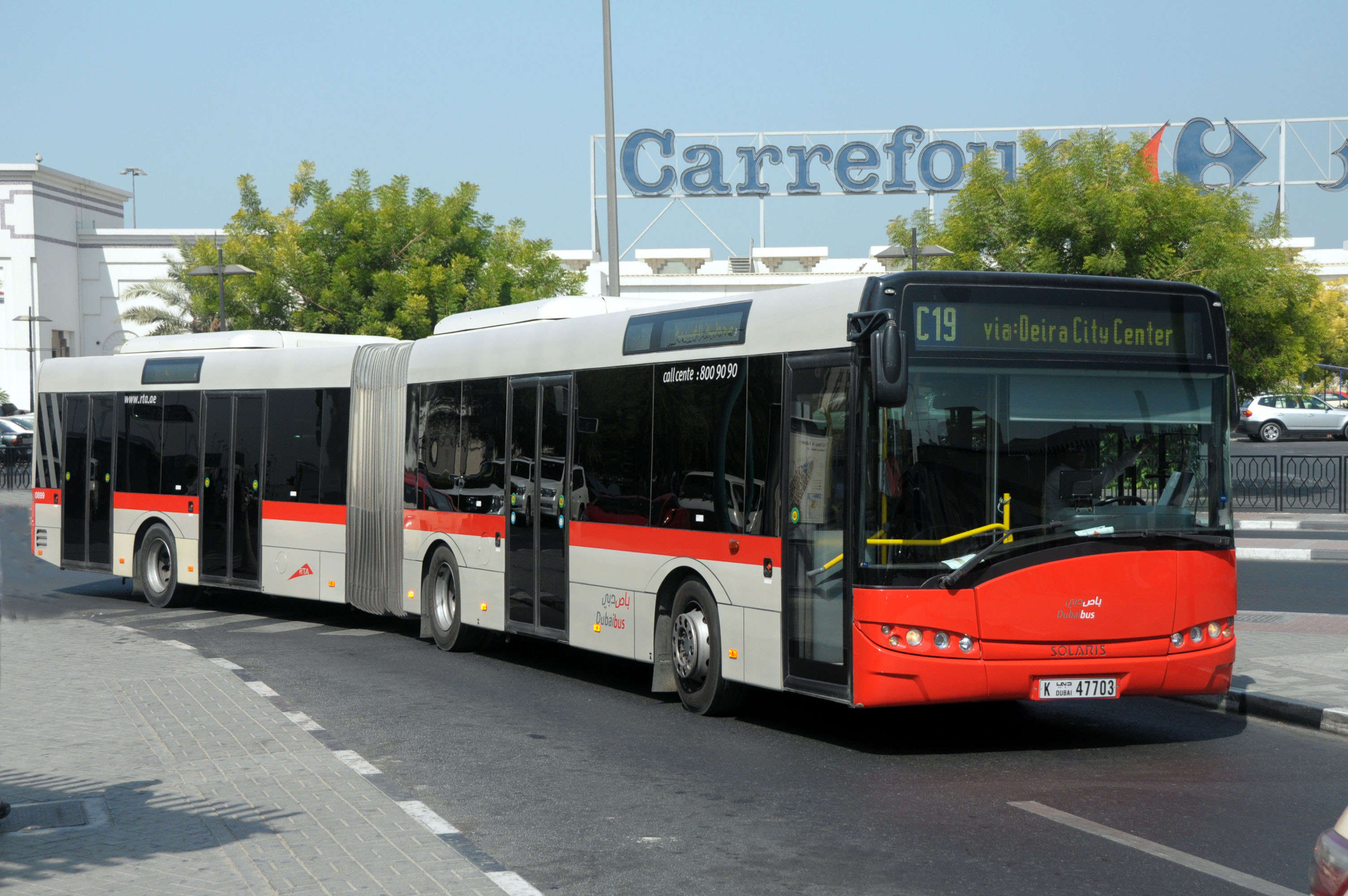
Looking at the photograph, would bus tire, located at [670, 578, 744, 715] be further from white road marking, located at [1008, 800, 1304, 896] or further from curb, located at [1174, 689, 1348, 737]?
curb, located at [1174, 689, 1348, 737]

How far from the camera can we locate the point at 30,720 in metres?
9.80

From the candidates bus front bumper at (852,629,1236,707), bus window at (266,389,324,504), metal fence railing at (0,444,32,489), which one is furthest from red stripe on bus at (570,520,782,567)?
metal fence railing at (0,444,32,489)

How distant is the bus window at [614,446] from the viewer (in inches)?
425

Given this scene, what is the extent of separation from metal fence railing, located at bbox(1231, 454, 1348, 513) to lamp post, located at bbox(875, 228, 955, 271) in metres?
8.56

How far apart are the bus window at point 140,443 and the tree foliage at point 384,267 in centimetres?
1599

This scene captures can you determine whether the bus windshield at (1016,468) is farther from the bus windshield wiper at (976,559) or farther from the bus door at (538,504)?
the bus door at (538,504)

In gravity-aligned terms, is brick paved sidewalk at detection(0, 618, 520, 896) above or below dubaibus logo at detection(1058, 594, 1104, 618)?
below

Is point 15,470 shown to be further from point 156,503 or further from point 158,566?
point 156,503

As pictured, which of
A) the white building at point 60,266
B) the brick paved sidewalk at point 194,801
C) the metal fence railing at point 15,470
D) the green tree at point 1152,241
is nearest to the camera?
the brick paved sidewalk at point 194,801

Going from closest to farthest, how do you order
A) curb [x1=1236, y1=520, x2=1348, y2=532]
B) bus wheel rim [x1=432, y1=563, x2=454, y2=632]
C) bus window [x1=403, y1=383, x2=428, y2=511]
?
bus wheel rim [x1=432, y1=563, x2=454, y2=632], bus window [x1=403, y1=383, x2=428, y2=511], curb [x1=1236, y1=520, x2=1348, y2=532]

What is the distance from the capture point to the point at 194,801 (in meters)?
7.35

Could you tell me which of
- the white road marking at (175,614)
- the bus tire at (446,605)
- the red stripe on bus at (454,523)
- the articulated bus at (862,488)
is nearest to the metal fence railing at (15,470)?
the white road marking at (175,614)

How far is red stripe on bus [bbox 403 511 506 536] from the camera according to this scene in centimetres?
1294

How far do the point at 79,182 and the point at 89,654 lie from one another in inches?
3045
